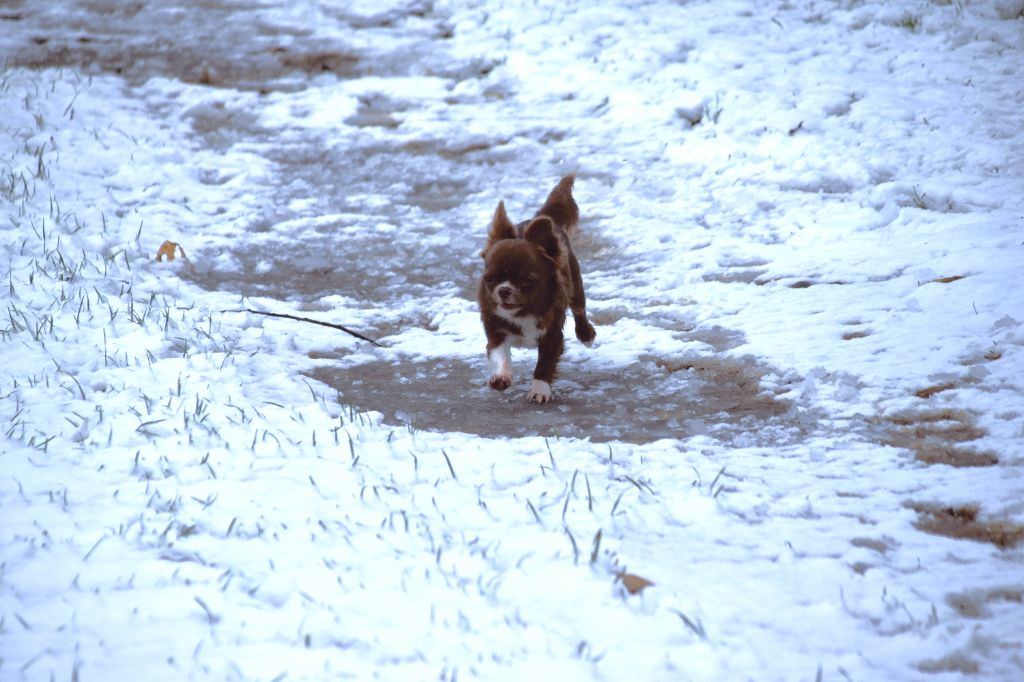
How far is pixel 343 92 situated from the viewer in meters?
12.7

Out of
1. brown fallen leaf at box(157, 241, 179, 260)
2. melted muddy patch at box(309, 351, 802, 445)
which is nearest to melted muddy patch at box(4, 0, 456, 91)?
brown fallen leaf at box(157, 241, 179, 260)

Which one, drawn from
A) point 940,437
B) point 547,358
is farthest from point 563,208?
point 940,437

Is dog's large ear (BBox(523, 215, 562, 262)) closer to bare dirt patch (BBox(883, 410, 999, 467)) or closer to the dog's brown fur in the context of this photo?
the dog's brown fur

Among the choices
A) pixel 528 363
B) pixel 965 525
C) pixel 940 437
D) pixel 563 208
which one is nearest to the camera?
pixel 965 525

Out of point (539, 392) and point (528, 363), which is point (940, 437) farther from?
point (528, 363)

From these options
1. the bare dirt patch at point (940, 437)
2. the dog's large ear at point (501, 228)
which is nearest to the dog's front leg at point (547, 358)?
the dog's large ear at point (501, 228)

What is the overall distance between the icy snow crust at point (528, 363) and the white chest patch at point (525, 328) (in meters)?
0.40

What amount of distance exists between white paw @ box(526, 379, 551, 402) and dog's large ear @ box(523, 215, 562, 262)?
856 mm

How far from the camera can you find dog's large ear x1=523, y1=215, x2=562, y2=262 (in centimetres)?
609

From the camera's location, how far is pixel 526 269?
6.02 m

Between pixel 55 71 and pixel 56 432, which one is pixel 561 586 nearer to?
pixel 56 432

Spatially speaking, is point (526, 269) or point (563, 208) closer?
point (526, 269)

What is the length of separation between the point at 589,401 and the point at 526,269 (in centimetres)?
98

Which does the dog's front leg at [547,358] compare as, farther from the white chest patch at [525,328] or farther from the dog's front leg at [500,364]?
the dog's front leg at [500,364]
